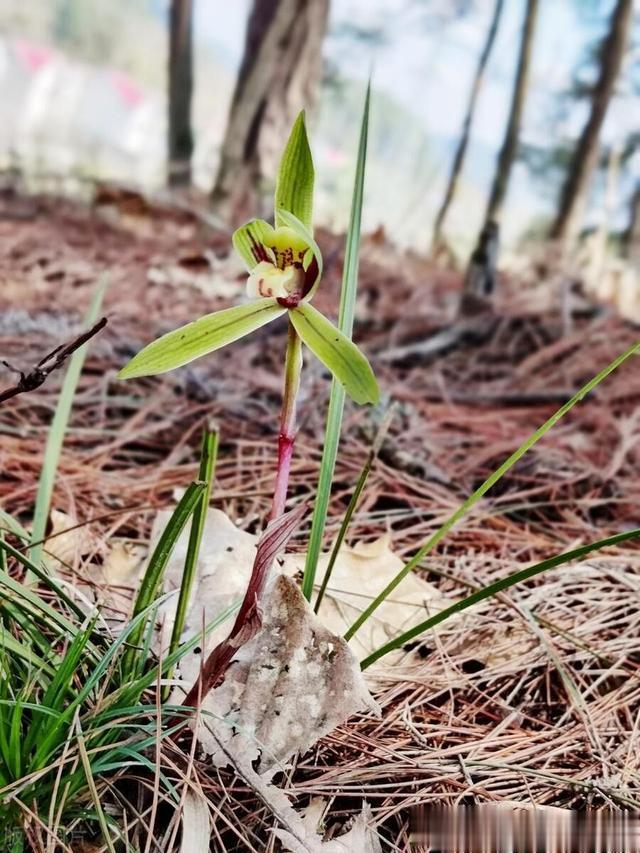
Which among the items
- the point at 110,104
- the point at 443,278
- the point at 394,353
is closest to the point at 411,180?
the point at 443,278

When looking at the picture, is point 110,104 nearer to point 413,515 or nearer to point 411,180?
point 411,180

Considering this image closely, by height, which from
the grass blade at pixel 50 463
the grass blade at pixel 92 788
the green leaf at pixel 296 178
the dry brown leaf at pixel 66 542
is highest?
the green leaf at pixel 296 178

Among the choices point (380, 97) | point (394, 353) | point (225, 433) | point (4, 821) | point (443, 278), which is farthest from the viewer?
point (380, 97)

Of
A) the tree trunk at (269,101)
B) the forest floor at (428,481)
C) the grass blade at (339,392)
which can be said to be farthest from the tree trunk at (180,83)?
the grass blade at (339,392)

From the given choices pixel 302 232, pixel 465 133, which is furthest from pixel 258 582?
pixel 465 133

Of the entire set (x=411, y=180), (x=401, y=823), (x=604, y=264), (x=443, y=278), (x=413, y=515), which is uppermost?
(x=411, y=180)

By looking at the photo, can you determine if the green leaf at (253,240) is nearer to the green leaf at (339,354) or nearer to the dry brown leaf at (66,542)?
the green leaf at (339,354)
